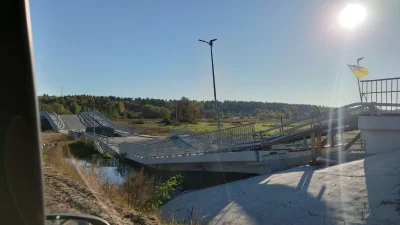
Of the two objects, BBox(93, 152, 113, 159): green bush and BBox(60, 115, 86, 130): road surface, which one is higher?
BBox(60, 115, 86, 130): road surface

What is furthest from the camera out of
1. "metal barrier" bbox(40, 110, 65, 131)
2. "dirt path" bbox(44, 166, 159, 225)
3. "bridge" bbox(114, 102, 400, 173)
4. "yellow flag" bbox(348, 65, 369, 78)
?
"metal barrier" bbox(40, 110, 65, 131)

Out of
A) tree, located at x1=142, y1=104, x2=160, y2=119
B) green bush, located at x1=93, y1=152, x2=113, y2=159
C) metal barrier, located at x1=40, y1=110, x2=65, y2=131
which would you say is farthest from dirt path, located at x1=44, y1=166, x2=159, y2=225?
tree, located at x1=142, y1=104, x2=160, y2=119

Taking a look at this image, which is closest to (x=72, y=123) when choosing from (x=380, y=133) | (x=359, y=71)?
(x=359, y=71)

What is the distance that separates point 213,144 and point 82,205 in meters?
11.7

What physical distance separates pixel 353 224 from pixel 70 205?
18.7 ft

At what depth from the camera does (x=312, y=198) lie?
30.1 feet

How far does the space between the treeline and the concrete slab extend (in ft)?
161

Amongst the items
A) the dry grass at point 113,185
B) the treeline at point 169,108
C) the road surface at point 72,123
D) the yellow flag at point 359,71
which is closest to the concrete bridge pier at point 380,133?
the yellow flag at point 359,71

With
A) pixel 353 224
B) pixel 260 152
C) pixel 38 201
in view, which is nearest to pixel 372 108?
pixel 260 152

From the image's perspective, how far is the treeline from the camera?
7769 centimetres

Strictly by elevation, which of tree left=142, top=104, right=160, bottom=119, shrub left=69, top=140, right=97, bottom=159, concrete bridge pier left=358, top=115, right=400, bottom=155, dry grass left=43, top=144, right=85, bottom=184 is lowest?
shrub left=69, top=140, right=97, bottom=159

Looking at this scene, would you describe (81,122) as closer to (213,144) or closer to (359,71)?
(213,144)

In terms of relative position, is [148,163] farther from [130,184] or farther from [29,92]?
[29,92]

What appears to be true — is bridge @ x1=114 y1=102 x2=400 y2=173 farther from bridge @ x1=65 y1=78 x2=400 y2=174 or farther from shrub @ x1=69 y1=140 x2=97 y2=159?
shrub @ x1=69 y1=140 x2=97 y2=159
